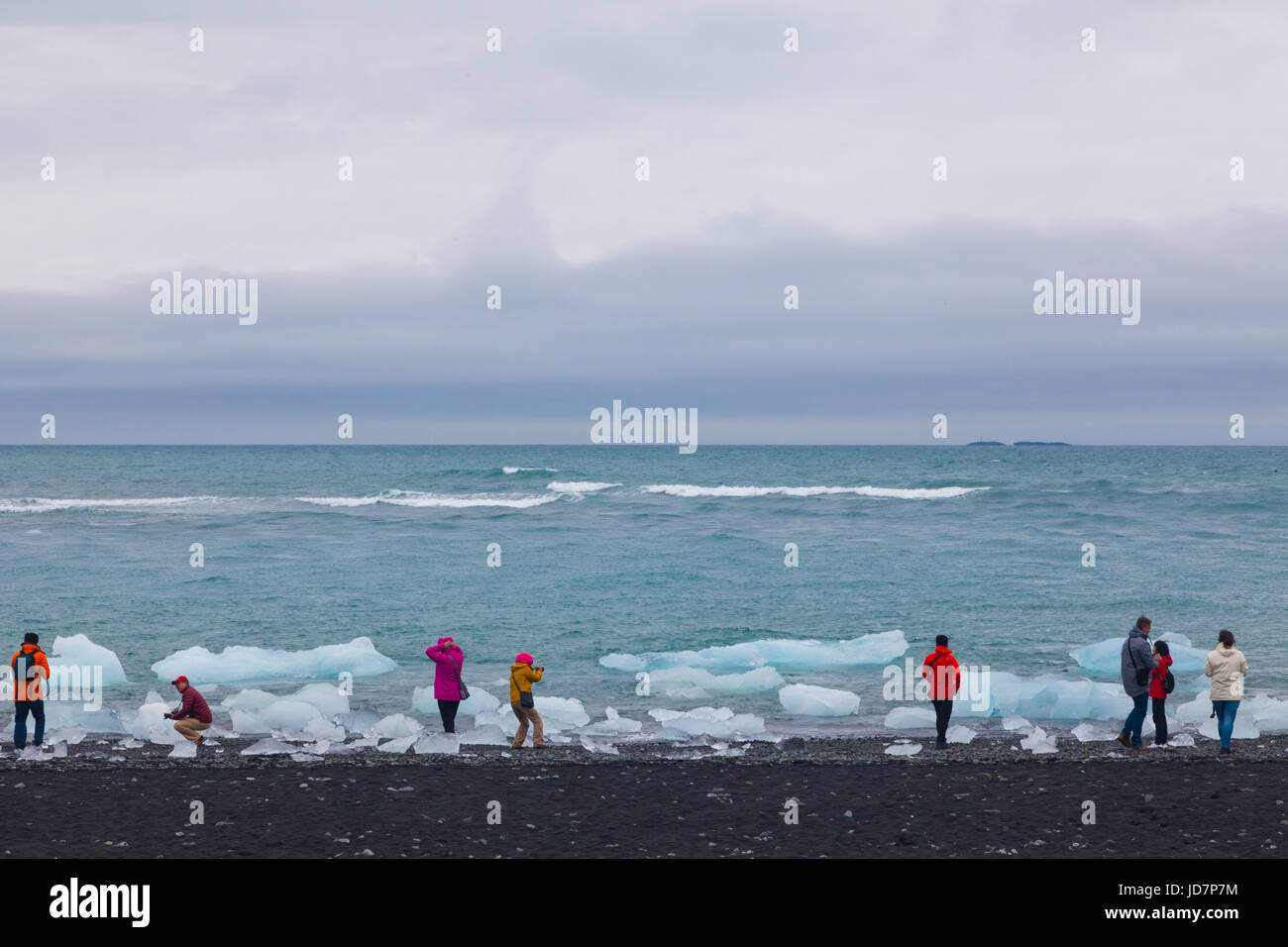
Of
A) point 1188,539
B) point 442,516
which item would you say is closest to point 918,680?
point 1188,539

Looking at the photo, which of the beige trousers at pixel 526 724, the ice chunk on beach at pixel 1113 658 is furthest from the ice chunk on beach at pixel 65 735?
the ice chunk on beach at pixel 1113 658

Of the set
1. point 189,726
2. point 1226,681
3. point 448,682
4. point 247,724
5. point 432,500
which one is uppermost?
point 432,500

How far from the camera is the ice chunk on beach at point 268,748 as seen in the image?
15.4 m

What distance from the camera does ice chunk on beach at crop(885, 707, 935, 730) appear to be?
1797 cm

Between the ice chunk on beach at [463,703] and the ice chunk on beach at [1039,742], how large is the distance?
909 cm

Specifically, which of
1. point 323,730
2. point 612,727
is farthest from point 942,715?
point 323,730

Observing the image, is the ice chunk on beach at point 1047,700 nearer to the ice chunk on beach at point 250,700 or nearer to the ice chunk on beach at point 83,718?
the ice chunk on beach at point 250,700

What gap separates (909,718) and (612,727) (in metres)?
5.04

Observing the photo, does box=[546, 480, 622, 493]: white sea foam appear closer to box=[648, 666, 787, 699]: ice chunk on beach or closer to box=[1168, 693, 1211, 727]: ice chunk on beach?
box=[648, 666, 787, 699]: ice chunk on beach

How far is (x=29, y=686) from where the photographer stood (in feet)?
50.8

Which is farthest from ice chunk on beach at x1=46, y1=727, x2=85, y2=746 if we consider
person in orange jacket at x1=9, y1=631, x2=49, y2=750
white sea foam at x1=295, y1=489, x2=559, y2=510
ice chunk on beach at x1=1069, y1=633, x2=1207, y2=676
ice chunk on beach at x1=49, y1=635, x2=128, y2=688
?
white sea foam at x1=295, y1=489, x2=559, y2=510

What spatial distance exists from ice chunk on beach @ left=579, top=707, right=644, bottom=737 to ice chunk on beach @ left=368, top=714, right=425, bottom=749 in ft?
9.01

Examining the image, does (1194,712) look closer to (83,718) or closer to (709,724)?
(709,724)
